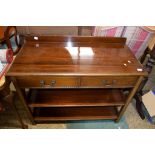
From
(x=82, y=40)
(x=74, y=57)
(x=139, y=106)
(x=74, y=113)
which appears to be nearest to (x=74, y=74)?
A: (x=74, y=57)

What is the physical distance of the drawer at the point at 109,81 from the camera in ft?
3.10

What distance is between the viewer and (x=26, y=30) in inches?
69.1

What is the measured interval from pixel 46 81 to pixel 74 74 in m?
0.20

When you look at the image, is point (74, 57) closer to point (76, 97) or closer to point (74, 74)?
point (74, 74)

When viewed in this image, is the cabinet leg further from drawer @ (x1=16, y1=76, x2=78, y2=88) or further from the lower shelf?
drawer @ (x1=16, y1=76, x2=78, y2=88)

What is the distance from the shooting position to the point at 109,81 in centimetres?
97

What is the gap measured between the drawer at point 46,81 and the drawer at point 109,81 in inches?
3.0

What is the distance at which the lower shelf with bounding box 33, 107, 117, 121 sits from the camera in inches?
50.7

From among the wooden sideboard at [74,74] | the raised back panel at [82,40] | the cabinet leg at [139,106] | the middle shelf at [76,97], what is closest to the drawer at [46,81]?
the wooden sideboard at [74,74]

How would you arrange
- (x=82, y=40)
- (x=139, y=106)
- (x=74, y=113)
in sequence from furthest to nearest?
(x=139, y=106), (x=74, y=113), (x=82, y=40)

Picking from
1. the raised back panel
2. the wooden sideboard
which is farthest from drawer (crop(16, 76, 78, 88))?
the raised back panel

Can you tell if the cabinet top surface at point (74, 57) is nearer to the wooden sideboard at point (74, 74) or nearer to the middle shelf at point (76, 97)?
the wooden sideboard at point (74, 74)

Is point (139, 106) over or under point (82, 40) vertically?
under
